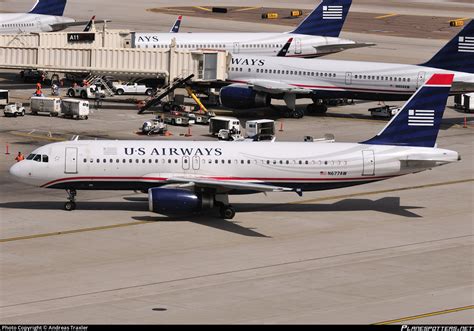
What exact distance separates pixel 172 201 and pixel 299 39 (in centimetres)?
6196

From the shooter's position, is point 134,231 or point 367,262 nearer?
point 367,262

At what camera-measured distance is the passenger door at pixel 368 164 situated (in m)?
64.4

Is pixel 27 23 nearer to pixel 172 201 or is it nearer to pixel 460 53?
pixel 460 53

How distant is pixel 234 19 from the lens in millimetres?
176750

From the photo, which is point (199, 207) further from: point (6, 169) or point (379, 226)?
point (6, 169)

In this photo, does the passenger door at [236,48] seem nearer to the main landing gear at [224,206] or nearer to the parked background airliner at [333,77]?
the parked background airliner at [333,77]

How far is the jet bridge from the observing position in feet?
348

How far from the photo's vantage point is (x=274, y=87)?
4026 inches

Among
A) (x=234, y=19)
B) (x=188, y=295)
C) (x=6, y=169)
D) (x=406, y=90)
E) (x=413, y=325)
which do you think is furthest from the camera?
(x=234, y=19)

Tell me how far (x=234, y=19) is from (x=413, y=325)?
446ft

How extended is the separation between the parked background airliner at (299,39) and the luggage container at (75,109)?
19.1m

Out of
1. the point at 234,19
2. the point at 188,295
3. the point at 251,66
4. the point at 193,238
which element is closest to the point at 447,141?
the point at 251,66

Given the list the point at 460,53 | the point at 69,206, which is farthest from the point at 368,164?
the point at 460,53

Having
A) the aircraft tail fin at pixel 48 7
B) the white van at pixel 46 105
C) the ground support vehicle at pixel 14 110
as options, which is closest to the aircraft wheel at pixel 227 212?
the white van at pixel 46 105
